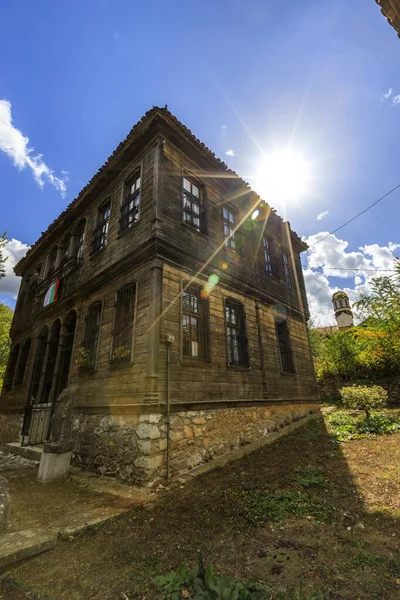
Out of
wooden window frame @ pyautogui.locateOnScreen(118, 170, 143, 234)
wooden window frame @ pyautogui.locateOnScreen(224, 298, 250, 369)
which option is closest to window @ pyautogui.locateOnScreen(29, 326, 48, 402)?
wooden window frame @ pyautogui.locateOnScreen(118, 170, 143, 234)

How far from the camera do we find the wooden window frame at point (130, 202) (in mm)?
8938

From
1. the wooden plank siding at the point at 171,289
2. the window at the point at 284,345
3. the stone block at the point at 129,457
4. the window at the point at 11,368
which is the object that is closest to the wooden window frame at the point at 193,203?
the wooden plank siding at the point at 171,289

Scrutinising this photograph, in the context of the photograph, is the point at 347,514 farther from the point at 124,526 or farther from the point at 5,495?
the point at 5,495

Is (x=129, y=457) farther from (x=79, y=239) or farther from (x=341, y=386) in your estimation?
(x=341, y=386)

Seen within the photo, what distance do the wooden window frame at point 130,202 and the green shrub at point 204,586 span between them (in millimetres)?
7844

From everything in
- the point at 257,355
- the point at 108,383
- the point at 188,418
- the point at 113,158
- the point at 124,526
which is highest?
the point at 113,158

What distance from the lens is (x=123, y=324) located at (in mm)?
8008

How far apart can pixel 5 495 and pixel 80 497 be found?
2.06 metres

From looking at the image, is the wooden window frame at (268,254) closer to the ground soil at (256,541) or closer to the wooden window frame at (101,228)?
the wooden window frame at (101,228)

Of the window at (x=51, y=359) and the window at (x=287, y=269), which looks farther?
the window at (x=287, y=269)

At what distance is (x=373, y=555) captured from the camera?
2.91 meters

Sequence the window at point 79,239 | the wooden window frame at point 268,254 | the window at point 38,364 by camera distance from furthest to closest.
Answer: the wooden window frame at point 268,254 → the window at point 79,239 → the window at point 38,364

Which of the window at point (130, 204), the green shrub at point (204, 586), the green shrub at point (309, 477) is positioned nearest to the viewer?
the green shrub at point (204, 586)

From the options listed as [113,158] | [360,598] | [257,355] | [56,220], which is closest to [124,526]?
[360,598]
